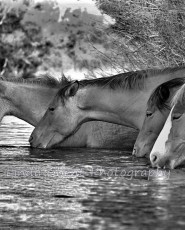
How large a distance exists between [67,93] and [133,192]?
16.9ft

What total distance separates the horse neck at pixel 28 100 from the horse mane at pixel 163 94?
4.09 m

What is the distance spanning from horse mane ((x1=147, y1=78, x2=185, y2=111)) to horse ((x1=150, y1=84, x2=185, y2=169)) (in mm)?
1149

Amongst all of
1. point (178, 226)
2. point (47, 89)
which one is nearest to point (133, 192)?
point (178, 226)

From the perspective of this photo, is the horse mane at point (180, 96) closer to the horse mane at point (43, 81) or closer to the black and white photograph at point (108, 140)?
the black and white photograph at point (108, 140)

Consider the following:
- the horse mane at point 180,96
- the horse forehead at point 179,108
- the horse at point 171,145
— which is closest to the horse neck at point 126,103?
the horse mane at point 180,96

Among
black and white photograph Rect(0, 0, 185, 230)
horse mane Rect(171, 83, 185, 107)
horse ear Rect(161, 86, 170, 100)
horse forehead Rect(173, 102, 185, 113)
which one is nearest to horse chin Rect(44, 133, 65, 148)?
black and white photograph Rect(0, 0, 185, 230)

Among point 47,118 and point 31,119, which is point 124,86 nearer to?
point 47,118

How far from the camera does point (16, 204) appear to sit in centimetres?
796

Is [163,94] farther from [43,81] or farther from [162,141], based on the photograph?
[43,81]

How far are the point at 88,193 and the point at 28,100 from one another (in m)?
7.07

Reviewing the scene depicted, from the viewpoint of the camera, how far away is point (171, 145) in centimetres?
1006

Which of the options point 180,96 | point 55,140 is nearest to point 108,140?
point 55,140

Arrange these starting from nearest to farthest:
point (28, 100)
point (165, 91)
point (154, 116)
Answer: point (165, 91)
point (154, 116)
point (28, 100)

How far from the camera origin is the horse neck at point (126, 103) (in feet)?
41.6
